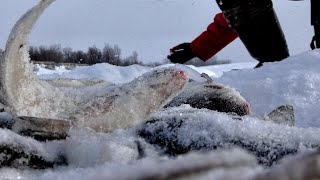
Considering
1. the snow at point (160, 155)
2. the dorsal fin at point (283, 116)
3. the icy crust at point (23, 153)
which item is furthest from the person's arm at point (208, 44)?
the icy crust at point (23, 153)

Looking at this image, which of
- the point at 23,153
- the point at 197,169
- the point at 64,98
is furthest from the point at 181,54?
the point at 197,169

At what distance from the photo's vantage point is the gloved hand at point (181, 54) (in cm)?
463

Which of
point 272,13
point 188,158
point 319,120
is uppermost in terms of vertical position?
point 188,158

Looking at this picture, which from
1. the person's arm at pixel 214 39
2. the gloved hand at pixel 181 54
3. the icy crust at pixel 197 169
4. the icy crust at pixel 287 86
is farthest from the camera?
the gloved hand at pixel 181 54

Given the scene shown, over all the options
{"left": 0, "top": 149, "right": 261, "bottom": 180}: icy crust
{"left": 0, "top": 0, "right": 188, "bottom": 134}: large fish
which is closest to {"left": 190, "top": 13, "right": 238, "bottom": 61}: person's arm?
{"left": 0, "top": 0, "right": 188, "bottom": 134}: large fish

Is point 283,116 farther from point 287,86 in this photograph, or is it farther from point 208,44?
point 208,44

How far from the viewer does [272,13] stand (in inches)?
170

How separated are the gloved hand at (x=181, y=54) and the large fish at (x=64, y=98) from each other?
3314 millimetres

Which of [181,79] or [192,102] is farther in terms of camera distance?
[192,102]

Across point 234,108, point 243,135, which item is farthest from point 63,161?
point 234,108

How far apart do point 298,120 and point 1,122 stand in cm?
174

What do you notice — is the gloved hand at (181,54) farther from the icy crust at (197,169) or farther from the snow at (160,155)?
the icy crust at (197,169)

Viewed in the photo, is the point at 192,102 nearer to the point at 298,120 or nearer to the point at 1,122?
the point at 1,122

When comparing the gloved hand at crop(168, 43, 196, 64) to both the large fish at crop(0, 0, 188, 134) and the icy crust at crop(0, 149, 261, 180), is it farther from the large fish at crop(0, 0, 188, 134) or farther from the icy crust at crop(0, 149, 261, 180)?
the icy crust at crop(0, 149, 261, 180)
